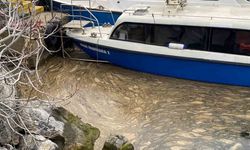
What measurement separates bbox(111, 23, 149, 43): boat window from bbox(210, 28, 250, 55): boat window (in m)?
1.81

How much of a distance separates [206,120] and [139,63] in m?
3.11

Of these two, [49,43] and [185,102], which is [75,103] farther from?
[49,43]

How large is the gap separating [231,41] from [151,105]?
8.47 feet

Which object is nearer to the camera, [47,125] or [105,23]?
[47,125]

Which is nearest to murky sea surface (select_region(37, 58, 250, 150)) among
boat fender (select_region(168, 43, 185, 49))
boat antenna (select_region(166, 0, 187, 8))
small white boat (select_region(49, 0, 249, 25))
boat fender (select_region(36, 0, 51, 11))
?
boat fender (select_region(168, 43, 185, 49))

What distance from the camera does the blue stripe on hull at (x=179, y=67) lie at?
34.6 feet

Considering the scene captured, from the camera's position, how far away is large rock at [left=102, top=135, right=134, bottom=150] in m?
7.43

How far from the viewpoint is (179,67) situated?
36.4 feet

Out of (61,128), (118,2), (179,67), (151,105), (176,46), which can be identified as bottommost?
(151,105)

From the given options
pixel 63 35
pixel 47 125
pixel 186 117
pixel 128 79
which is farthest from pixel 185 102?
pixel 63 35

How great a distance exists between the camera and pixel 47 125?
721 centimetres

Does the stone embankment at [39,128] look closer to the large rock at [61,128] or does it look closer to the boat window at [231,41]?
the large rock at [61,128]

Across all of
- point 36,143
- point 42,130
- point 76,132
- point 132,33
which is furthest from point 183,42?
point 36,143

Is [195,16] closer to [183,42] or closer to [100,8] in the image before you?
[183,42]
